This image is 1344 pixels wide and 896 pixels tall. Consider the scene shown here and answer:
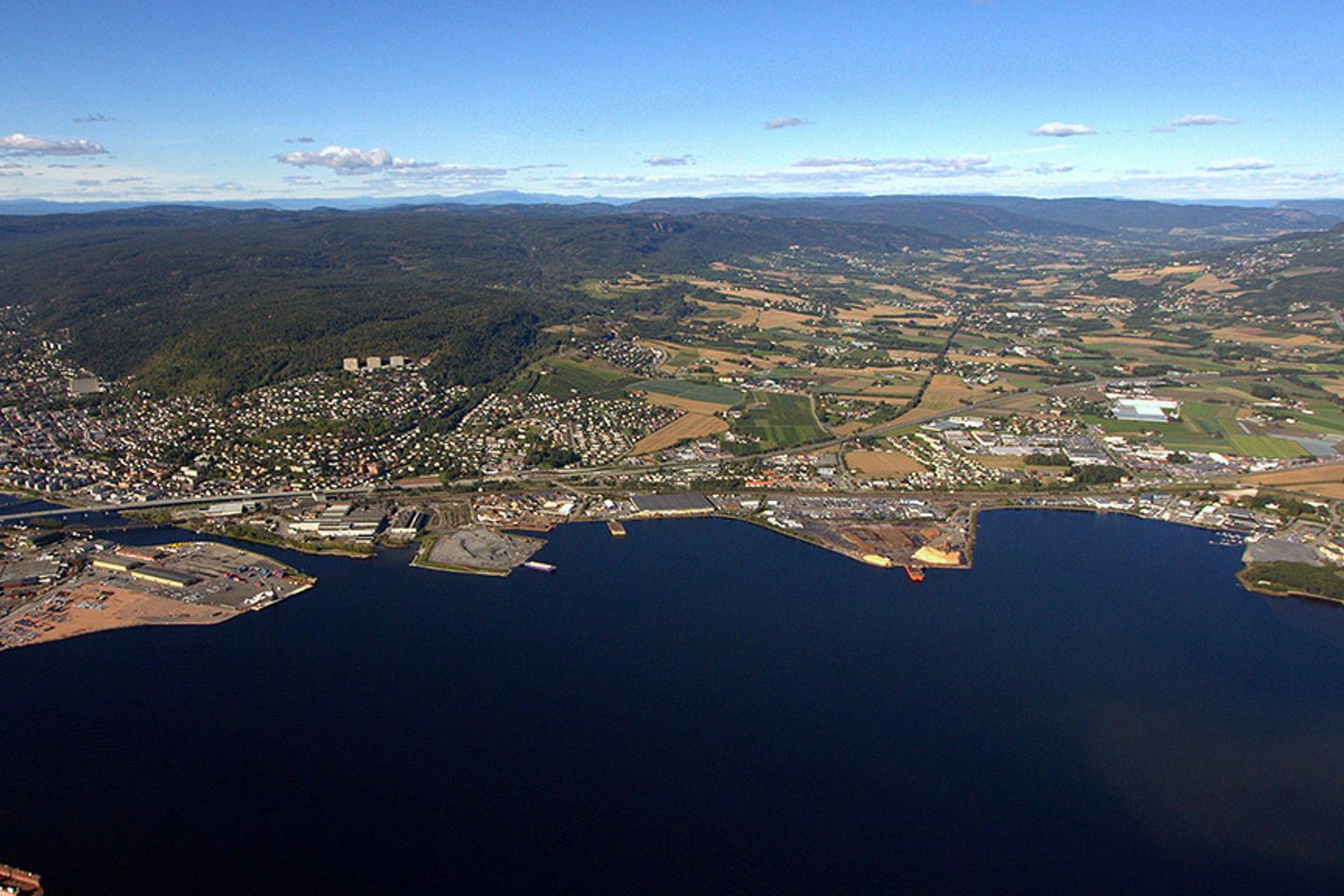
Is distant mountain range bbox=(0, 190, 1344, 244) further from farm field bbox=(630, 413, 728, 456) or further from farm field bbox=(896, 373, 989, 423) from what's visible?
farm field bbox=(630, 413, 728, 456)

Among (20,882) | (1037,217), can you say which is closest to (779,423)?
(20,882)

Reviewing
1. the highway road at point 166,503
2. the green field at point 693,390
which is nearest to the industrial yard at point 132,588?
the highway road at point 166,503

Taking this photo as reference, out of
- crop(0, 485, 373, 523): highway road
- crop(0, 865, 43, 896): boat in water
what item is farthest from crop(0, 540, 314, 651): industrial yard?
crop(0, 865, 43, 896): boat in water

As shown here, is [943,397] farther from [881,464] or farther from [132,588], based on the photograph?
[132,588]

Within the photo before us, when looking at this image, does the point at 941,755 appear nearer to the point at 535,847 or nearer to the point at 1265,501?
the point at 535,847

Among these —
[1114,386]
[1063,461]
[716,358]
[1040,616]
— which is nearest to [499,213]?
[716,358]

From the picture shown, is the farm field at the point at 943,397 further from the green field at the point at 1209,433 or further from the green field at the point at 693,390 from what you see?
the green field at the point at 693,390
